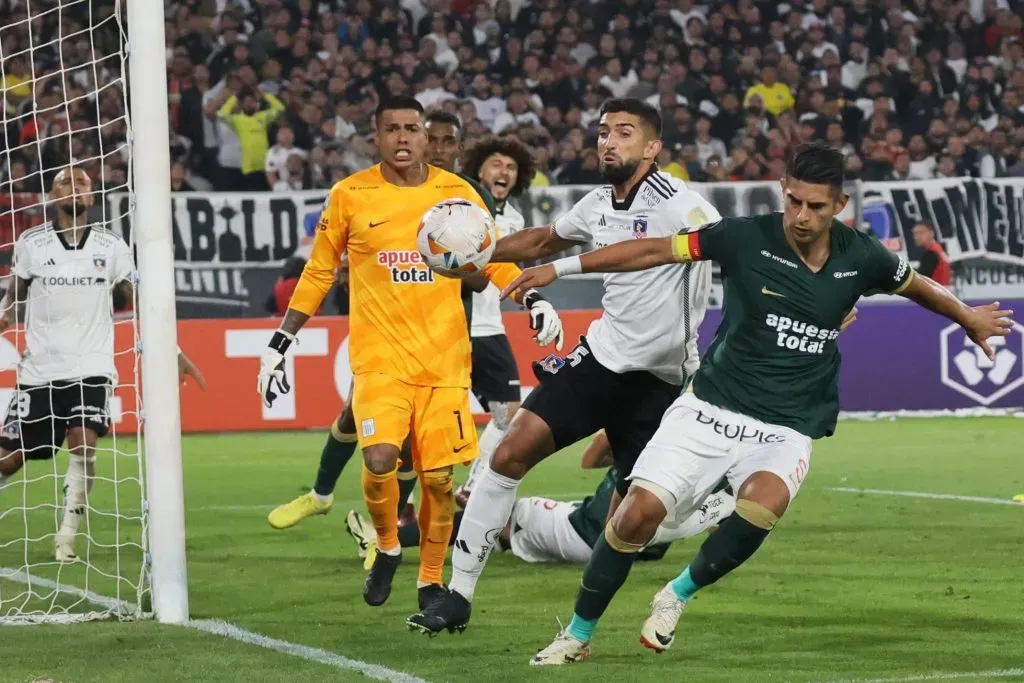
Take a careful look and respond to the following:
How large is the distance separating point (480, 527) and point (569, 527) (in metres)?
1.71

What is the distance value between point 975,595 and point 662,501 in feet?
7.42

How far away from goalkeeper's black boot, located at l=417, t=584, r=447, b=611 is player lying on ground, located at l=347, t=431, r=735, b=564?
1446mm

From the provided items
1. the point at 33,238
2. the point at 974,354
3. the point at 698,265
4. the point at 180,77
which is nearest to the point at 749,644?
the point at 698,265

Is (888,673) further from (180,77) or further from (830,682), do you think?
(180,77)

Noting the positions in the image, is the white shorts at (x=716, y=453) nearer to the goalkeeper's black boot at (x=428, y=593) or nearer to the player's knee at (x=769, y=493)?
the player's knee at (x=769, y=493)

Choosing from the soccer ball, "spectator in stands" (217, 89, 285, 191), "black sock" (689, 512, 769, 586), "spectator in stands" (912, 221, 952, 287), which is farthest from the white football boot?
"spectator in stands" (217, 89, 285, 191)

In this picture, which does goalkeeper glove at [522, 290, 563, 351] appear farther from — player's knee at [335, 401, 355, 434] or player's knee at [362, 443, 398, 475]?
player's knee at [335, 401, 355, 434]

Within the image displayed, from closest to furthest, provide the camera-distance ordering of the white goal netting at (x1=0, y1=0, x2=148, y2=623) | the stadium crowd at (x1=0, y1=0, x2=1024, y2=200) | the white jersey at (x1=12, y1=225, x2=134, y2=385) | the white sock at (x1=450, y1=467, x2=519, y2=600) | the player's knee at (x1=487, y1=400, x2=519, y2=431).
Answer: the white sock at (x1=450, y1=467, x2=519, y2=600), the white goal netting at (x1=0, y1=0, x2=148, y2=623), the white jersey at (x1=12, y1=225, x2=134, y2=385), the player's knee at (x1=487, y1=400, x2=519, y2=431), the stadium crowd at (x1=0, y1=0, x2=1024, y2=200)

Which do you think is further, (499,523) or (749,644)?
(499,523)

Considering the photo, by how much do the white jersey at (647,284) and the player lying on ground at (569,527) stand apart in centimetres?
123

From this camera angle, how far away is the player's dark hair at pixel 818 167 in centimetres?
575

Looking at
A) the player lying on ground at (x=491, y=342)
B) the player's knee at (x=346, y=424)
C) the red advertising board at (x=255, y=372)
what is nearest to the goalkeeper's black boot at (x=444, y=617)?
the player's knee at (x=346, y=424)

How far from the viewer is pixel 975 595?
23.9ft

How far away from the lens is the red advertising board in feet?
52.4
